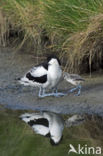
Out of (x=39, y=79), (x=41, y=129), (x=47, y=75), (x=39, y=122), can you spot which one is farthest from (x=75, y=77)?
(x=41, y=129)

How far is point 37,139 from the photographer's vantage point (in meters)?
7.53

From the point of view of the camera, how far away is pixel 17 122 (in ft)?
26.8

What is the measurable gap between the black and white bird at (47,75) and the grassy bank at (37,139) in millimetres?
896

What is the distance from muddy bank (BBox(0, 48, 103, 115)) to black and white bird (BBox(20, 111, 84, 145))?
25cm

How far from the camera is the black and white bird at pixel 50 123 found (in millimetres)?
7557

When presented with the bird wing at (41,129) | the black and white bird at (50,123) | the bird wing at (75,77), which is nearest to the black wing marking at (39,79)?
the bird wing at (75,77)

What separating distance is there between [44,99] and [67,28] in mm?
1202

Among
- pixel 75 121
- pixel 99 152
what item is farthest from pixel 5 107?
pixel 99 152

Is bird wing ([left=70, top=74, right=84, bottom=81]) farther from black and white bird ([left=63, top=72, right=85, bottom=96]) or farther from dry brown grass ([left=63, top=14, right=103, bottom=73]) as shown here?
dry brown grass ([left=63, top=14, right=103, bottom=73])

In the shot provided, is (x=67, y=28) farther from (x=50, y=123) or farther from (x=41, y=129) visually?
(x=41, y=129)

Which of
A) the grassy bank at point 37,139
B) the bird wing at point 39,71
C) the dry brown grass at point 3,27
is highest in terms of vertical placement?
the dry brown grass at point 3,27

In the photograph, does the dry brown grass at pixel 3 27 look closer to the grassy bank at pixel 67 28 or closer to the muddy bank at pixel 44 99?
the grassy bank at pixel 67 28

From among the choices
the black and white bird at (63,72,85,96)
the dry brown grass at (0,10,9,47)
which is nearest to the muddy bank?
the black and white bird at (63,72,85,96)

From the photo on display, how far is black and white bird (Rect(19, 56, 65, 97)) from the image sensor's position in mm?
8750
